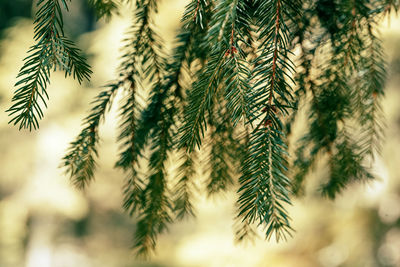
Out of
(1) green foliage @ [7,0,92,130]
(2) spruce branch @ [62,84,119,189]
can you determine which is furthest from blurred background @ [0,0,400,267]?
(1) green foliage @ [7,0,92,130]

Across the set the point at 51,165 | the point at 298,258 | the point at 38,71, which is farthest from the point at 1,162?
the point at 38,71

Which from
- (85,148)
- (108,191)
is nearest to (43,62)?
(85,148)

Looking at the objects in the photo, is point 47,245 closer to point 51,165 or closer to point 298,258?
point 51,165

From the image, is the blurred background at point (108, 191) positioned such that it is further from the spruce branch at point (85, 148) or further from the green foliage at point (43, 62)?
the green foliage at point (43, 62)

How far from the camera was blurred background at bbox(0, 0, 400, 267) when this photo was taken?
11.9ft


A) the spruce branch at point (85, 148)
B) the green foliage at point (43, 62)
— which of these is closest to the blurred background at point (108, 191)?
the spruce branch at point (85, 148)

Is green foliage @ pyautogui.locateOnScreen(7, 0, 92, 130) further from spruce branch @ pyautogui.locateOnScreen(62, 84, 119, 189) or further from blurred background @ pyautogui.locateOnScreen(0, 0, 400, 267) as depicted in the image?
blurred background @ pyautogui.locateOnScreen(0, 0, 400, 267)

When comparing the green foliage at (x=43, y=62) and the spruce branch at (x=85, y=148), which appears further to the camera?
the spruce branch at (x=85, y=148)

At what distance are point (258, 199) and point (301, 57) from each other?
479 mm

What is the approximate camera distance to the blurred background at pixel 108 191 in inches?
143

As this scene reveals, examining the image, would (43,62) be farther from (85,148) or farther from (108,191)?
(108,191)

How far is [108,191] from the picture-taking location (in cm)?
762

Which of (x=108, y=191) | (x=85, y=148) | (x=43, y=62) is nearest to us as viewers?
(x=43, y=62)

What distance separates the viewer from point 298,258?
453 cm
